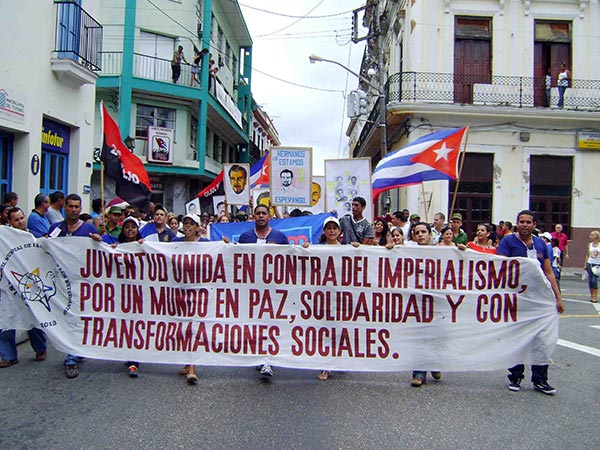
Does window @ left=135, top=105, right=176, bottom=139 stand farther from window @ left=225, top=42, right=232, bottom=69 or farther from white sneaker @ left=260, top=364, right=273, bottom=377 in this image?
white sneaker @ left=260, top=364, right=273, bottom=377

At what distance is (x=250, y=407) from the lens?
15.0 feet

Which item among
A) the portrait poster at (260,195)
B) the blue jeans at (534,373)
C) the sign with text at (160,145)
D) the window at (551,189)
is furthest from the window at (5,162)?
the window at (551,189)

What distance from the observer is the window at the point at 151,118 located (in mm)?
23609

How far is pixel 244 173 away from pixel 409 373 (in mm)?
6835

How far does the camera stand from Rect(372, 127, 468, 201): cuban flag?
8.88 m

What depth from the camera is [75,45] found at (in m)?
12.6

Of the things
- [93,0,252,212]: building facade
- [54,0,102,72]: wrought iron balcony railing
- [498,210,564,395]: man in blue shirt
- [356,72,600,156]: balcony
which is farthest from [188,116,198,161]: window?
[498,210,564,395]: man in blue shirt

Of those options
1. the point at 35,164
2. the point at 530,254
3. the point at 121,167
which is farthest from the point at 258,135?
the point at 530,254

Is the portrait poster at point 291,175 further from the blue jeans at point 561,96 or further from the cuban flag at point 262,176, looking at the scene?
the blue jeans at point 561,96

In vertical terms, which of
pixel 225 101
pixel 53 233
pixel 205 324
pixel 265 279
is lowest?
pixel 205 324

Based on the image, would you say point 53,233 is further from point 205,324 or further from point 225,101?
point 225,101

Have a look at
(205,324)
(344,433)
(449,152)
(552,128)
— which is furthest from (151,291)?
(552,128)

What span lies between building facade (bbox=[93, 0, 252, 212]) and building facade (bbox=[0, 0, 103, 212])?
888 centimetres

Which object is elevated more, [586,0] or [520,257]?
[586,0]
